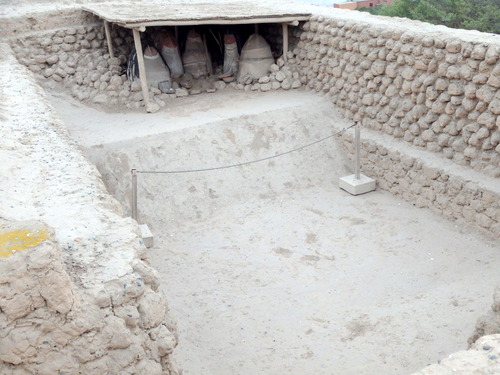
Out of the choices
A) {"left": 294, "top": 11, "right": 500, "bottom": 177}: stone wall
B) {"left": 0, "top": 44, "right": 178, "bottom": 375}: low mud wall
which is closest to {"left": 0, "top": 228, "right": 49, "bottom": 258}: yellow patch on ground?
{"left": 0, "top": 44, "right": 178, "bottom": 375}: low mud wall

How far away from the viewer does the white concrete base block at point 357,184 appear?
8.41 metres

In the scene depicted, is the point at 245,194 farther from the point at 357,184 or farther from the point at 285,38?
the point at 285,38

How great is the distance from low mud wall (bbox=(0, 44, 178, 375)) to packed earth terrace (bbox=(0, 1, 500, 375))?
0.01 metres

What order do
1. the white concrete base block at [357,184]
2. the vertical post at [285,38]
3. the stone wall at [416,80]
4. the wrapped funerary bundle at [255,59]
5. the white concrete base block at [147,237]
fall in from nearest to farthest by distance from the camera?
the stone wall at [416,80], the white concrete base block at [147,237], the white concrete base block at [357,184], the vertical post at [285,38], the wrapped funerary bundle at [255,59]

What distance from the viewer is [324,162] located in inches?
356

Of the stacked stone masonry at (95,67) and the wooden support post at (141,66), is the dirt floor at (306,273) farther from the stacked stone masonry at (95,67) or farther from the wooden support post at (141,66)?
the stacked stone masonry at (95,67)

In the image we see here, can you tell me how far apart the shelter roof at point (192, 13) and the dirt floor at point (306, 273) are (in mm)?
1554

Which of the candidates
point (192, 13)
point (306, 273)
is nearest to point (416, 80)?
point (306, 273)

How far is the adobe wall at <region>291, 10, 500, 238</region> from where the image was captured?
6816mm

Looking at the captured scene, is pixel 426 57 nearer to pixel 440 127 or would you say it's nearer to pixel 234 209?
pixel 440 127

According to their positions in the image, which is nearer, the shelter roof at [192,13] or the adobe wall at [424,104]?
the adobe wall at [424,104]

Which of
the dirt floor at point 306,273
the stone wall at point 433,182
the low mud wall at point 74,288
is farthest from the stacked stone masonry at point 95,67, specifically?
the low mud wall at point 74,288

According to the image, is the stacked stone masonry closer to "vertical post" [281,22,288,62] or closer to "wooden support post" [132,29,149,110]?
"vertical post" [281,22,288,62]

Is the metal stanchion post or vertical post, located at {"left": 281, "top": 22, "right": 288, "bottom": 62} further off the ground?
vertical post, located at {"left": 281, "top": 22, "right": 288, "bottom": 62}
